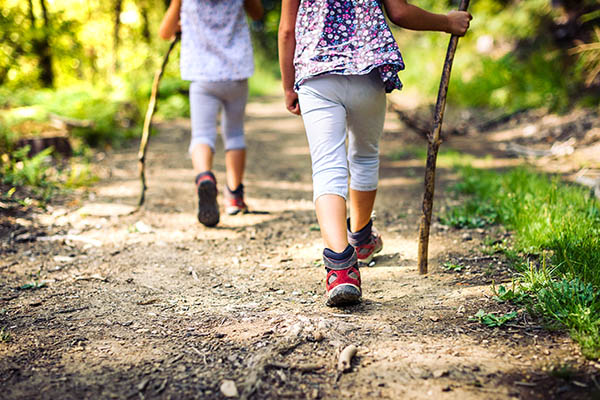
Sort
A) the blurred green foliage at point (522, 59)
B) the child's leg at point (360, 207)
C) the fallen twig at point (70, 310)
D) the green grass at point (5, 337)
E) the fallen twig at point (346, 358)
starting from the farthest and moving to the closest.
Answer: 1. the blurred green foliage at point (522, 59)
2. the child's leg at point (360, 207)
3. the fallen twig at point (70, 310)
4. the green grass at point (5, 337)
5. the fallen twig at point (346, 358)

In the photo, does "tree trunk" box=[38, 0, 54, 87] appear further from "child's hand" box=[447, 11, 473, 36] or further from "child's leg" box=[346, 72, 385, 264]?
"child's hand" box=[447, 11, 473, 36]

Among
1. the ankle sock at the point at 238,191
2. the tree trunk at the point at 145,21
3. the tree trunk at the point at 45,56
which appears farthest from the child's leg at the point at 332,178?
the tree trunk at the point at 145,21

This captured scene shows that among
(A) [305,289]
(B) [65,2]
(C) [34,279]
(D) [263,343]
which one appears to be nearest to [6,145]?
(C) [34,279]

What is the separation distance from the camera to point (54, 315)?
2.40 m

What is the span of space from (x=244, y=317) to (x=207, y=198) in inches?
60.2

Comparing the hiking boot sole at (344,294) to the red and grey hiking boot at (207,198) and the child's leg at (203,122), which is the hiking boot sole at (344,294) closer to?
the red and grey hiking boot at (207,198)

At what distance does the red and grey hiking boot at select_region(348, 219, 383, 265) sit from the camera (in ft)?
9.44

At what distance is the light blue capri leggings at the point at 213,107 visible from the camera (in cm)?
377

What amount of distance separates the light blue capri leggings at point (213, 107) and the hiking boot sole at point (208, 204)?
43 cm

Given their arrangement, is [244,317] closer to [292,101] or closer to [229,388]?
[229,388]

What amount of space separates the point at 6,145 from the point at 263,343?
13.8 ft

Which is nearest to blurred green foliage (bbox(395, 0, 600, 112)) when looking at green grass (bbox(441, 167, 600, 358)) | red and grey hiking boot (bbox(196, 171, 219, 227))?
green grass (bbox(441, 167, 600, 358))

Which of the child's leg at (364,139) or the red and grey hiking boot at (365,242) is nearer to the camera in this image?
the child's leg at (364,139)

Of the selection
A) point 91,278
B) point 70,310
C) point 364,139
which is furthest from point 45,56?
point 364,139
